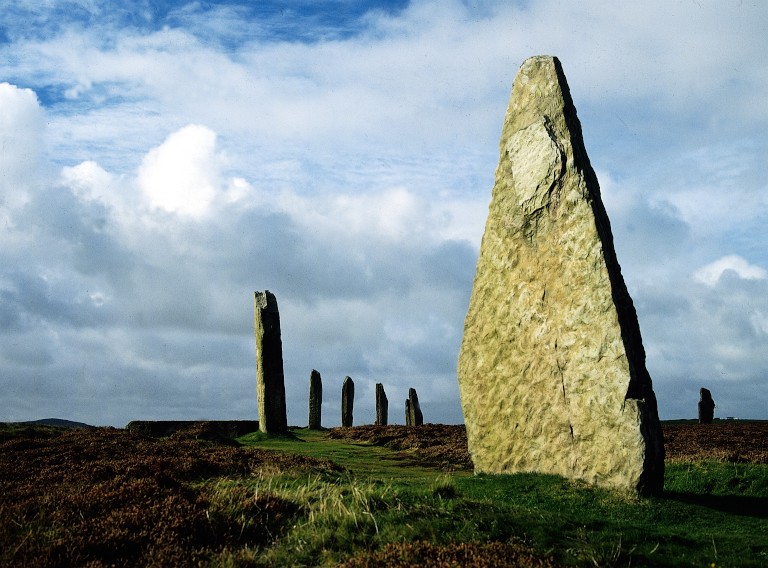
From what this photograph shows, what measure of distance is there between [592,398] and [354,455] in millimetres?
11966

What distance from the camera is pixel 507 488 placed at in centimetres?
1368

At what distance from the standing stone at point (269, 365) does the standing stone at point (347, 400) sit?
12.9 metres

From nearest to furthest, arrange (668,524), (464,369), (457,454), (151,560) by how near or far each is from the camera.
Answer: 1. (151,560)
2. (668,524)
3. (464,369)
4. (457,454)

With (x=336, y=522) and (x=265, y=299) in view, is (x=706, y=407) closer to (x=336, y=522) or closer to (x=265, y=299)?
(x=265, y=299)

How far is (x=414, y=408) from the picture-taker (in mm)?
41719

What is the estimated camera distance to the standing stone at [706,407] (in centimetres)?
4166

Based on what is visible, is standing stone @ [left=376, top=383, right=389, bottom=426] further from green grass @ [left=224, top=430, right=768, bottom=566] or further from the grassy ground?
green grass @ [left=224, top=430, right=768, bottom=566]

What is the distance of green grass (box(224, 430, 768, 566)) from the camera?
25.8 feet

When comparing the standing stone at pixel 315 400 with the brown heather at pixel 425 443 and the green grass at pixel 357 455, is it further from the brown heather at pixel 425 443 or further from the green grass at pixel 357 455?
the green grass at pixel 357 455

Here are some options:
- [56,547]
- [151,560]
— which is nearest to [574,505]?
[151,560]

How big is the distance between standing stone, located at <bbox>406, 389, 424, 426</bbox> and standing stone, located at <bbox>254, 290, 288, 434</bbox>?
13.8 metres

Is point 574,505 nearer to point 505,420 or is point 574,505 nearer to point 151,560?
point 505,420

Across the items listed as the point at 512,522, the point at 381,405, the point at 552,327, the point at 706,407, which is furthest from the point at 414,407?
the point at 512,522

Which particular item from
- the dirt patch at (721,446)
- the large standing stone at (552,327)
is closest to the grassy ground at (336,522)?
the large standing stone at (552,327)
